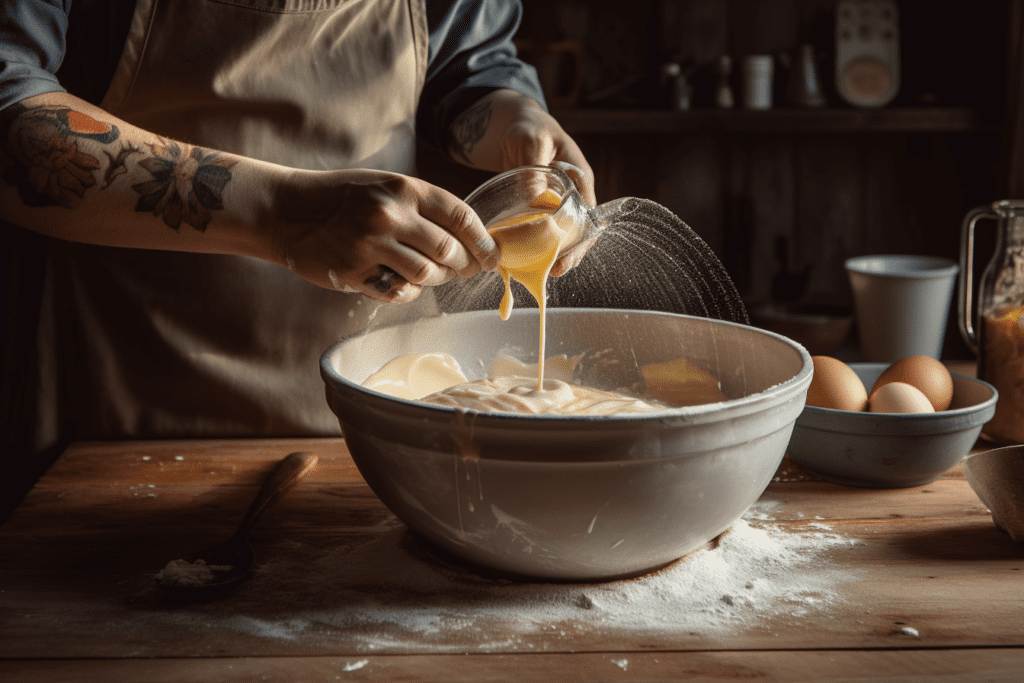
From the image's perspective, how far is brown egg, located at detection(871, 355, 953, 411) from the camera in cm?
104

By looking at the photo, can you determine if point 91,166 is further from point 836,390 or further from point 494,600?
point 836,390

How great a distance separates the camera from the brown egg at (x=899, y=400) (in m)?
0.96

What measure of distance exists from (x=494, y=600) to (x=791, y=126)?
2165 mm

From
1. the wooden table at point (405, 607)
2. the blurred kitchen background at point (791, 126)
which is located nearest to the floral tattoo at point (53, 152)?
the wooden table at point (405, 607)

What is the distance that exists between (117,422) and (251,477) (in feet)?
1.20

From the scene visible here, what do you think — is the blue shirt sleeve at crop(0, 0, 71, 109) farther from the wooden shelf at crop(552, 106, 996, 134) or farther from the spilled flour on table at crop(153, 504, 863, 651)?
the wooden shelf at crop(552, 106, 996, 134)

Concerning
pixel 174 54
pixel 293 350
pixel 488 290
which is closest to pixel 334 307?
pixel 293 350

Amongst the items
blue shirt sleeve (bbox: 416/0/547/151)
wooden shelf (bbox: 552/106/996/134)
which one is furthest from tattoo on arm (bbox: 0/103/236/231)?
wooden shelf (bbox: 552/106/996/134)

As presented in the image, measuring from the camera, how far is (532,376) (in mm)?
1108

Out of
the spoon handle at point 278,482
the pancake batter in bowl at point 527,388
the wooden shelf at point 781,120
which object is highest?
the wooden shelf at point 781,120

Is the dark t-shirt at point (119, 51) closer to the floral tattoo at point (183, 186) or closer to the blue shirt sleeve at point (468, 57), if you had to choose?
the blue shirt sleeve at point (468, 57)

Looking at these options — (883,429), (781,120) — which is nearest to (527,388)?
(883,429)

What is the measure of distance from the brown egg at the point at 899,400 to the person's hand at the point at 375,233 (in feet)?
1.52

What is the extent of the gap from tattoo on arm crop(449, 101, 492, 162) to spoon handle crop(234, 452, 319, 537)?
0.54 m
